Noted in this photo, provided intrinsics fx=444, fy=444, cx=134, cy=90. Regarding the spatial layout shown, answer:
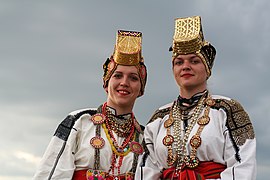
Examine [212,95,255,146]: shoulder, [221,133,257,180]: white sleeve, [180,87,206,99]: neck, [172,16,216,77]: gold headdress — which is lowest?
[221,133,257,180]: white sleeve

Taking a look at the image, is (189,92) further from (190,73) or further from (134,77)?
(134,77)

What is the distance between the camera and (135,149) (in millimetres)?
4742

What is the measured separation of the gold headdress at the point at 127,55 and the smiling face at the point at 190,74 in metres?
0.78

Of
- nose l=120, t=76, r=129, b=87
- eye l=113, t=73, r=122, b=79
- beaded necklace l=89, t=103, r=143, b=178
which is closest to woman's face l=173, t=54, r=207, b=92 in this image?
nose l=120, t=76, r=129, b=87

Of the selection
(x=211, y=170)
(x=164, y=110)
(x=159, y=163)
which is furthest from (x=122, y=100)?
(x=211, y=170)

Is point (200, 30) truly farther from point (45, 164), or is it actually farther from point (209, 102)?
point (45, 164)

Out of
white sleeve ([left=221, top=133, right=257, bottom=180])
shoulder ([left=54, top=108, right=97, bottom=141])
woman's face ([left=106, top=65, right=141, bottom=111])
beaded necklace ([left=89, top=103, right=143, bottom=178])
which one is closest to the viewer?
white sleeve ([left=221, top=133, right=257, bottom=180])

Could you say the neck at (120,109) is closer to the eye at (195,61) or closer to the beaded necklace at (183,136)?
the beaded necklace at (183,136)

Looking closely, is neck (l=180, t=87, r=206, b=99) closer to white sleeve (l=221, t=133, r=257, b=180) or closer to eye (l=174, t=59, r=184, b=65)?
eye (l=174, t=59, r=184, b=65)

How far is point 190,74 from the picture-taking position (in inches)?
163

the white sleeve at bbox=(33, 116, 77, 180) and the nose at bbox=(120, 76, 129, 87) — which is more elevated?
the nose at bbox=(120, 76, 129, 87)

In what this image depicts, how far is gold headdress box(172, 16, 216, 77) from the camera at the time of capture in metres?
4.28

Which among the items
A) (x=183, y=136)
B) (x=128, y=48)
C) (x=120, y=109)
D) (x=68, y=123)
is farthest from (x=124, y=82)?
(x=183, y=136)

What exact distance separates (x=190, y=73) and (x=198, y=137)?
615 mm
